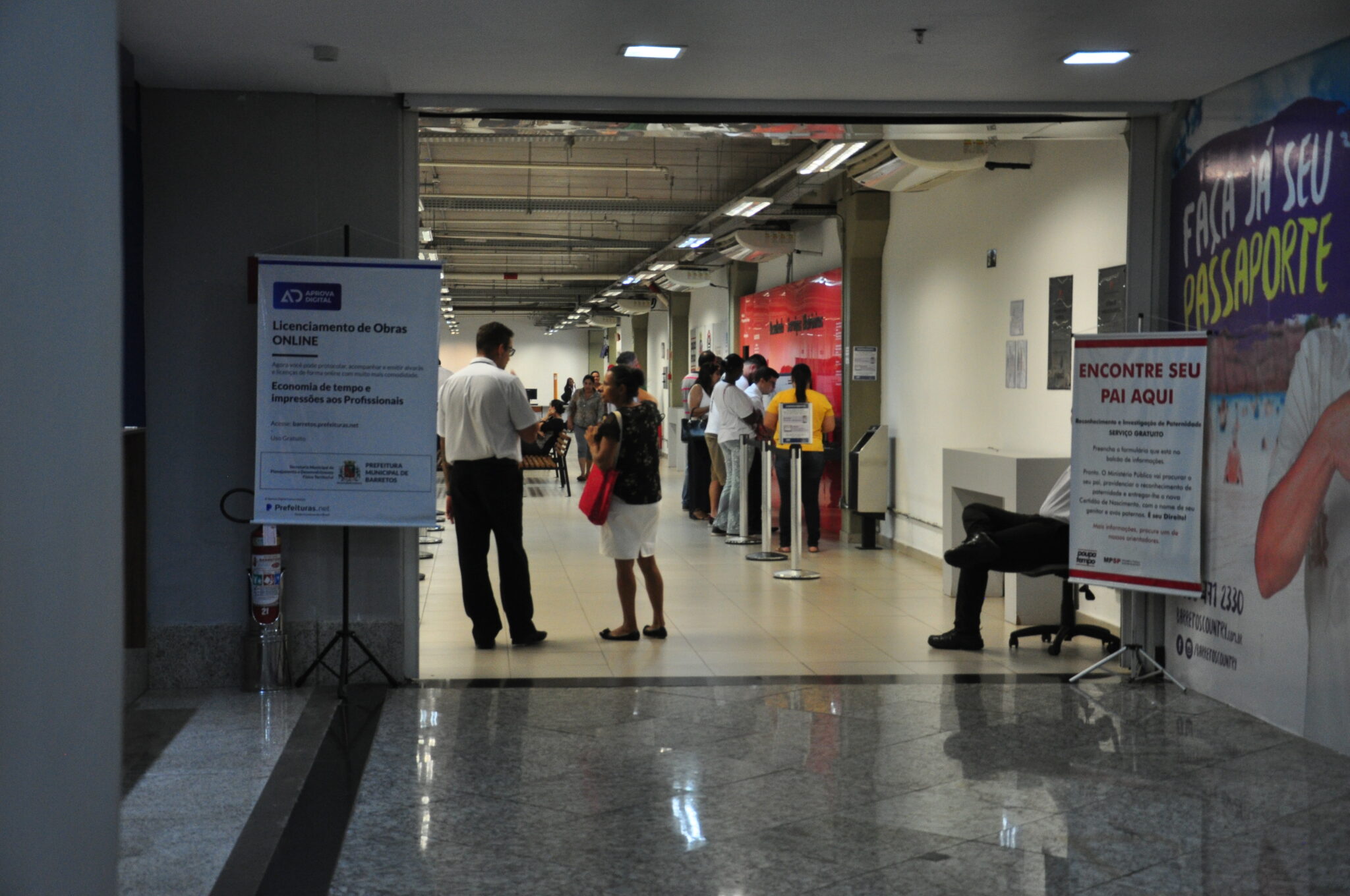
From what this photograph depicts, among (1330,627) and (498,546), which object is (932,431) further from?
(1330,627)

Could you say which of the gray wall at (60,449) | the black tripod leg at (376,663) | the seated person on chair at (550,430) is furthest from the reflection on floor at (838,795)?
the seated person on chair at (550,430)

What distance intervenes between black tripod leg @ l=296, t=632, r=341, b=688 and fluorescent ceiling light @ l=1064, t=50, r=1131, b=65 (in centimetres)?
388

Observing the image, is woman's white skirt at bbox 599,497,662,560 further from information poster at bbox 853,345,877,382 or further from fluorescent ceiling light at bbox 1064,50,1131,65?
information poster at bbox 853,345,877,382

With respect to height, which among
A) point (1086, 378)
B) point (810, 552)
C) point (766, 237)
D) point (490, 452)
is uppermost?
point (766, 237)

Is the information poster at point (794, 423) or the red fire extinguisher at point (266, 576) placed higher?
the information poster at point (794, 423)

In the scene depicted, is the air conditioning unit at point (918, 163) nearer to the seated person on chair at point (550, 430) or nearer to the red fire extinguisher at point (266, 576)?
the seated person on chair at point (550, 430)

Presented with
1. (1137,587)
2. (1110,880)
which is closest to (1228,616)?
(1137,587)

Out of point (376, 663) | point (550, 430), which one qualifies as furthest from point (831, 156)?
point (550, 430)

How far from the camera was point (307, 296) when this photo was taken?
17.7 feet

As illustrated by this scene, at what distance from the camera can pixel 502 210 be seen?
46.3ft

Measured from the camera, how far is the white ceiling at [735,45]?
14.5ft

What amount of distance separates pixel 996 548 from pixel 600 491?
1991 millimetres

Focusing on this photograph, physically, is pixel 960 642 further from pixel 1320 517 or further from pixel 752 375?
pixel 752 375

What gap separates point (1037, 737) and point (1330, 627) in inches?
44.8
